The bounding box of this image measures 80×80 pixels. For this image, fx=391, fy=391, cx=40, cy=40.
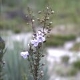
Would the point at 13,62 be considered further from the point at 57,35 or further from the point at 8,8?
the point at 8,8

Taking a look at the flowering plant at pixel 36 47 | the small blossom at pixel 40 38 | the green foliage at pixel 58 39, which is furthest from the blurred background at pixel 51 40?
the small blossom at pixel 40 38

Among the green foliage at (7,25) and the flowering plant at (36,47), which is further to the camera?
the green foliage at (7,25)

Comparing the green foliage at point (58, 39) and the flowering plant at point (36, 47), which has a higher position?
the green foliage at point (58, 39)

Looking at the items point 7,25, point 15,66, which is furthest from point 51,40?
point 15,66

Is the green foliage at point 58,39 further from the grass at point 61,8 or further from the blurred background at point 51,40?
the grass at point 61,8

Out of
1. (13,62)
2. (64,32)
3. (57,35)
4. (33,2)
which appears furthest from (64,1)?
(13,62)

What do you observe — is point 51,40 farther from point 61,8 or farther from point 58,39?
point 61,8

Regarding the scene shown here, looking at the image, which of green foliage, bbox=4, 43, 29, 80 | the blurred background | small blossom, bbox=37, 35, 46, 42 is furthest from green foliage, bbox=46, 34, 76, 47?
small blossom, bbox=37, 35, 46, 42

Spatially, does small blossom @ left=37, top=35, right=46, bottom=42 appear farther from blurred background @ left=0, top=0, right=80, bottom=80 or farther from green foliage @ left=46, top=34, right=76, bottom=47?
green foliage @ left=46, top=34, right=76, bottom=47
